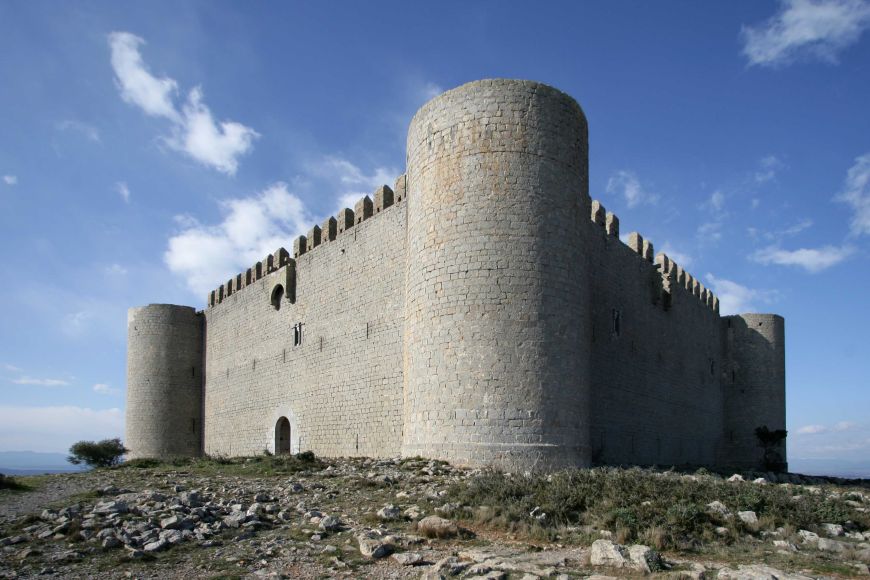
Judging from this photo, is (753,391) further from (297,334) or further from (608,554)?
(608,554)

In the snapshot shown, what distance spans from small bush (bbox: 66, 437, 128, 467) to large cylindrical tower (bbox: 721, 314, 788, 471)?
20367mm

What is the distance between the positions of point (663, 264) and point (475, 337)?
1115cm

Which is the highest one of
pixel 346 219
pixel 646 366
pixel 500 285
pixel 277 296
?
pixel 346 219

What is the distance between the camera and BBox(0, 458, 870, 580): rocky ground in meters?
6.40

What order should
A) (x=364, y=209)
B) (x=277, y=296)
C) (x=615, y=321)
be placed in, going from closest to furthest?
(x=364, y=209) < (x=615, y=321) < (x=277, y=296)

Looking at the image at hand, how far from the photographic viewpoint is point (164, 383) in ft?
84.6

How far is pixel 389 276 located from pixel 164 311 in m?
13.6

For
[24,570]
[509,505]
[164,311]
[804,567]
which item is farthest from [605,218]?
[164,311]

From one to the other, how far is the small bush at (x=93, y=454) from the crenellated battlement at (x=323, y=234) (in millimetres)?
5893

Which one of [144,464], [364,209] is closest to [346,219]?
[364,209]

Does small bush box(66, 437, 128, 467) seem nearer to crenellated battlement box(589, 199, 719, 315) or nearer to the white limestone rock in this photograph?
crenellated battlement box(589, 199, 719, 315)

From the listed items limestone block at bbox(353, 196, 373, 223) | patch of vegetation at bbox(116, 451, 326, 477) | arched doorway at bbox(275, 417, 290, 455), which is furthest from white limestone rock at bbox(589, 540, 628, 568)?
arched doorway at bbox(275, 417, 290, 455)

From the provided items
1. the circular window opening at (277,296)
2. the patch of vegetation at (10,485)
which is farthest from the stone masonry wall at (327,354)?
the patch of vegetation at (10,485)

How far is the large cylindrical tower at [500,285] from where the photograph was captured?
1172 cm
